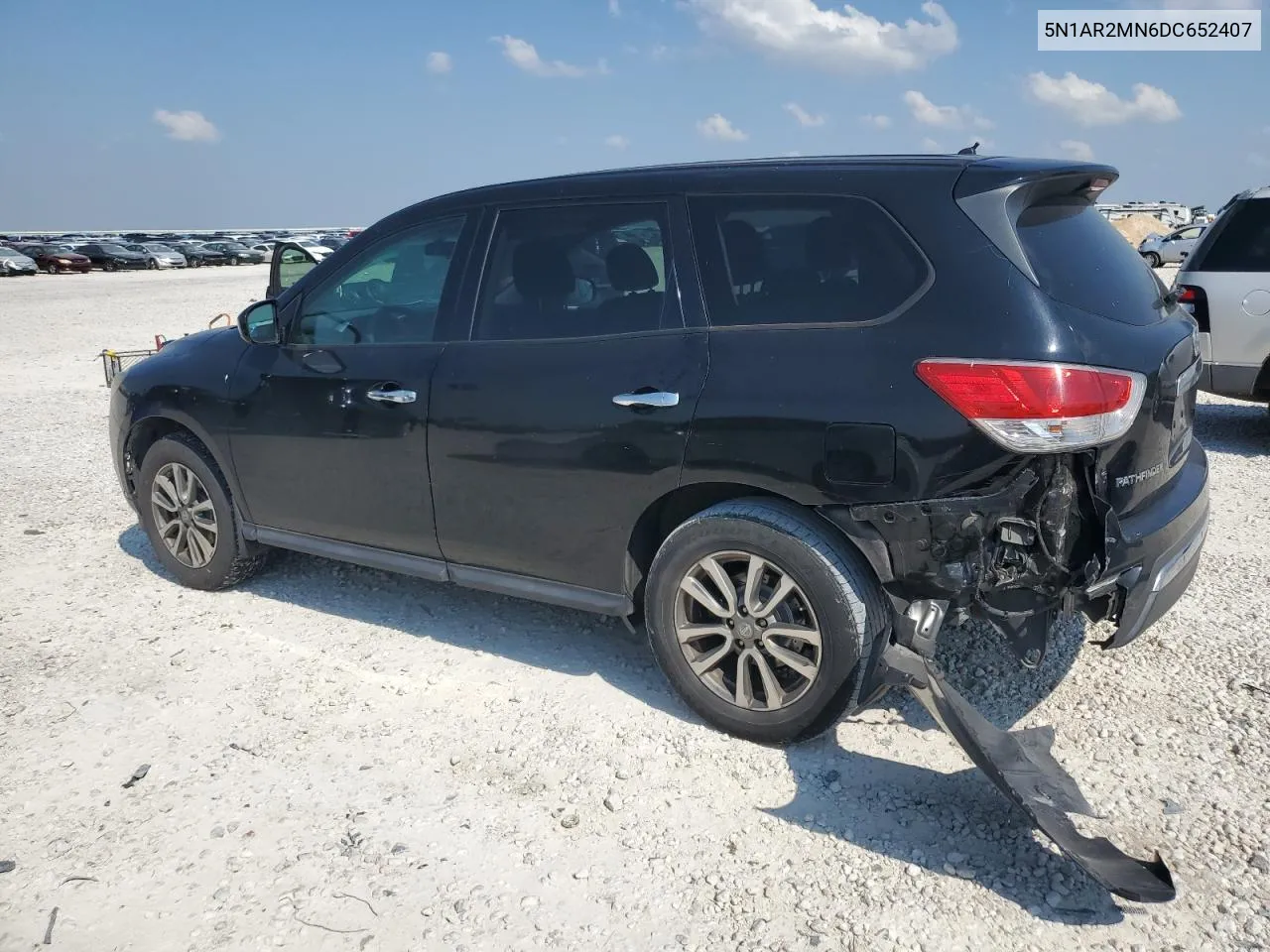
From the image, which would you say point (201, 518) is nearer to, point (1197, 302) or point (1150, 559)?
point (1150, 559)

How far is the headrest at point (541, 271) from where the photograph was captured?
3.84 m

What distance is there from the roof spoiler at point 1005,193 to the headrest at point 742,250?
0.68 metres

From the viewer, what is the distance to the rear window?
121 inches

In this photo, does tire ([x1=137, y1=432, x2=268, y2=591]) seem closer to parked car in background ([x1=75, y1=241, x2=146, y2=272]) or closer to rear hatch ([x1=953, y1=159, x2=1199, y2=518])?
rear hatch ([x1=953, y1=159, x2=1199, y2=518])

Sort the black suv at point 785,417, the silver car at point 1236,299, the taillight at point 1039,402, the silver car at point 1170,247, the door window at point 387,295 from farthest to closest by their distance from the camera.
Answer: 1. the silver car at point 1170,247
2. the silver car at point 1236,299
3. the door window at point 387,295
4. the black suv at point 785,417
5. the taillight at point 1039,402

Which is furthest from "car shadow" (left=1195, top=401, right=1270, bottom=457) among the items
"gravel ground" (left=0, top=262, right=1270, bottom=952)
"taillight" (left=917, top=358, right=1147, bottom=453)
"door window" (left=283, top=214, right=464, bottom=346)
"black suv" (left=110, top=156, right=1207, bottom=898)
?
"door window" (left=283, top=214, right=464, bottom=346)

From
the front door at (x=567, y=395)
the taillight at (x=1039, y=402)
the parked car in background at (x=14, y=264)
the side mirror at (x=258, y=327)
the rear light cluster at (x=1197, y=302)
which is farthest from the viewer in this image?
the parked car in background at (x=14, y=264)

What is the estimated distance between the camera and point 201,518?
5.01 m

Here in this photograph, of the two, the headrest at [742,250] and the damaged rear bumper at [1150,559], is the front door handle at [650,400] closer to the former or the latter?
the headrest at [742,250]

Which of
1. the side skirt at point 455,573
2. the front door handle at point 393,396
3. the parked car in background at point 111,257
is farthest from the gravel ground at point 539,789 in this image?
the parked car in background at point 111,257

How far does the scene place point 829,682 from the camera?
127 inches

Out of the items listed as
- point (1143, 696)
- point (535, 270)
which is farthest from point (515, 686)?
point (1143, 696)

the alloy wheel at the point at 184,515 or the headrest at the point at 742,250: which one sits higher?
the headrest at the point at 742,250

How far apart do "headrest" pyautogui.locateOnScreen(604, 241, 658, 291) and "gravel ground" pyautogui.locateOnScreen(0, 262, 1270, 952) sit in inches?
62.9
